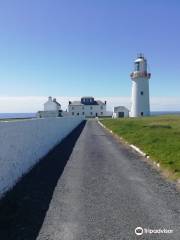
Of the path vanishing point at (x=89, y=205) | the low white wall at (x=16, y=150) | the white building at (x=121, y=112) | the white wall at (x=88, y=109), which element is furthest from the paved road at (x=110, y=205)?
the white wall at (x=88, y=109)

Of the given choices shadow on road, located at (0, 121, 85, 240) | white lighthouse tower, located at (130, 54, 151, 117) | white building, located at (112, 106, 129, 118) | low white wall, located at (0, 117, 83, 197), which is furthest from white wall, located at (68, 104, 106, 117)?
shadow on road, located at (0, 121, 85, 240)

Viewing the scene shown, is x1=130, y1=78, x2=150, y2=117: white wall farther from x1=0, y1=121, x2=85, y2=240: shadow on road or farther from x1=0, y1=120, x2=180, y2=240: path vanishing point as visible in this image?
x1=0, y1=121, x2=85, y2=240: shadow on road

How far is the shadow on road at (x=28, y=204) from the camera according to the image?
20.5 ft

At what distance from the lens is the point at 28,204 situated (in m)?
7.99

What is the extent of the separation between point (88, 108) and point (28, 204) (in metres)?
119

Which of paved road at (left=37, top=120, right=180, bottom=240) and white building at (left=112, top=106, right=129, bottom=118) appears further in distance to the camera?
white building at (left=112, top=106, right=129, bottom=118)

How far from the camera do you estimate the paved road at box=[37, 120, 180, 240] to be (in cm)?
617

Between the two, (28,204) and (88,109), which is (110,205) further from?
(88,109)

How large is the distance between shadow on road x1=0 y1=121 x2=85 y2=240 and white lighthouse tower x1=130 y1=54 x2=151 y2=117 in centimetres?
7272

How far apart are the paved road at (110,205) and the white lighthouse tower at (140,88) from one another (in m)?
72.1

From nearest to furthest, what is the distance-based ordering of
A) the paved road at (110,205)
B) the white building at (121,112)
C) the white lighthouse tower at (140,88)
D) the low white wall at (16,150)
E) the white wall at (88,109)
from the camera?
1. the paved road at (110,205)
2. the low white wall at (16,150)
3. the white lighthouse tower at (140,88)
4. the white building at (121,112)
5. the white wall at (88,109)

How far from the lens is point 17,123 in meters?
11.0

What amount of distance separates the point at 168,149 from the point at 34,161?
6765 mm

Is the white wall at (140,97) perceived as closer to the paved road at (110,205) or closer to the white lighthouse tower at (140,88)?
the white lighthouse tower at (140,88)
